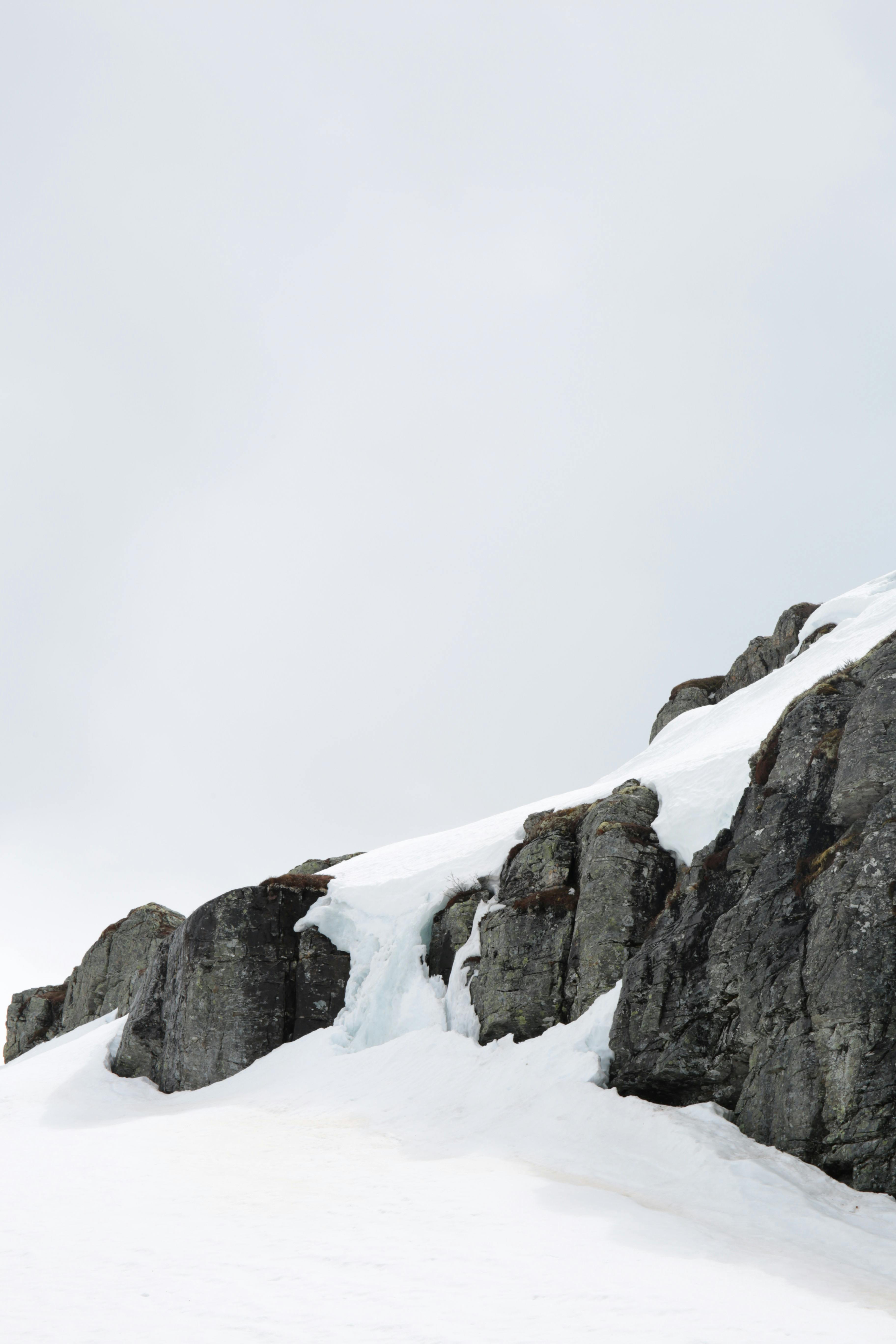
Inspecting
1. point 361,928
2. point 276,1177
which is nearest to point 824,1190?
point 276,1177

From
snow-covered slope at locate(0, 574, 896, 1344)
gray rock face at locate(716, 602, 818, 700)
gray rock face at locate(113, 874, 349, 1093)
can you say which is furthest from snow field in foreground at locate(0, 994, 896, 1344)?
gray rock face at locate(716, 602, 818, 700)

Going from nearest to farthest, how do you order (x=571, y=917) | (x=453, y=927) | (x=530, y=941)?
(x=571, y=917)
(x=530, y=941)
(x=453, y=927)

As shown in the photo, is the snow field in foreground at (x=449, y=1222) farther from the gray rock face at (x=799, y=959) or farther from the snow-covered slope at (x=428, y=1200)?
the gray rock face at (x=799, y=959)

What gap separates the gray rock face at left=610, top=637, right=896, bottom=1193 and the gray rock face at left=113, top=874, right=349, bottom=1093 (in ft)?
48.0

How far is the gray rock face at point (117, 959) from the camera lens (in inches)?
2082

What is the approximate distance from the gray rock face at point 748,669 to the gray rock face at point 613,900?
21.8m

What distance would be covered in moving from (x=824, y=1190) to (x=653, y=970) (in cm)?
638

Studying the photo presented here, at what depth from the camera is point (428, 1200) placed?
55.0 feet

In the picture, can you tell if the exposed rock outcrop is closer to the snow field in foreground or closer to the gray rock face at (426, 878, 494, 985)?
the gray rock face at (426, 878, 494, 985)

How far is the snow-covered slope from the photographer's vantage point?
11109mm

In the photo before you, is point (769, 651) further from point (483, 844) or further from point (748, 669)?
point (483, 844)

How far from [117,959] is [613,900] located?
39.6m

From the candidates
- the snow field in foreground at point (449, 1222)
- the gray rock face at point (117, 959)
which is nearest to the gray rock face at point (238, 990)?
the snow field in foreground at point (449, 1222)

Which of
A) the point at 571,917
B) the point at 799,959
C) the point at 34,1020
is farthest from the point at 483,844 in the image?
the point at 34,1020
